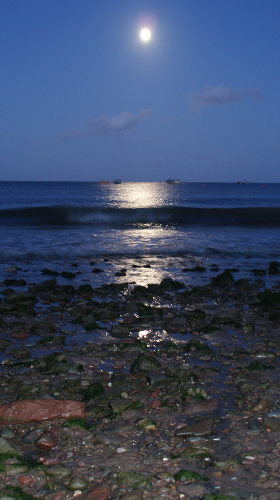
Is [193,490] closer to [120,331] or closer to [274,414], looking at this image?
[274,414]

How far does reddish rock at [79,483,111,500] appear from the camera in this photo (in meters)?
3.38

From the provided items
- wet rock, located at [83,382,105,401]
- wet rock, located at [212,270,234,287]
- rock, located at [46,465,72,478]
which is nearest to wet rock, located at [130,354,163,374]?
wet rock, located at [83,382,105,401]

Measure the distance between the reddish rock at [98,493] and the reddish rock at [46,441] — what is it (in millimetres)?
850

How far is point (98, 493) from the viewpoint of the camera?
3.43 metres

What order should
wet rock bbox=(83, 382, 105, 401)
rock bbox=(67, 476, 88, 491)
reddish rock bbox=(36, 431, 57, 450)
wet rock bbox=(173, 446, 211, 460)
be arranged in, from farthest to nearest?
wet rock bbox=(83, 382, 105, 401) → reddish rock bbox=(36, 431, 57, 450) → wet rock bbox=(173, 446, 211, 460) → rock bbox=(67, 476, 88, 491)

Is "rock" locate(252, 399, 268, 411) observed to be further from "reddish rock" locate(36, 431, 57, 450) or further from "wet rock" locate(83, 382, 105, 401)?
"reddish rock" locate(36, 431, 57, 450)

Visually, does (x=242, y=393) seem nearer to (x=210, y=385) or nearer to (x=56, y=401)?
(x=210, y=385)

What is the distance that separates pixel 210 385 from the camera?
228 inches

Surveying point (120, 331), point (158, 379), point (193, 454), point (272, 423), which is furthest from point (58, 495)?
point (120, 331)

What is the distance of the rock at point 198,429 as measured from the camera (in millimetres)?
4395

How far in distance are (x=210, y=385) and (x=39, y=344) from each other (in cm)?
324

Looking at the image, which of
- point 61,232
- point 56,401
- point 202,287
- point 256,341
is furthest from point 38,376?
point 61,232

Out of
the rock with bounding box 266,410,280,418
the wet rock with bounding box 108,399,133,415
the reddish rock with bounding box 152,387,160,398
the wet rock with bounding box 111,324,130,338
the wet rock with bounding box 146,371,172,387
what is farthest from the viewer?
the wet rock with bounding box 111,324,130,338

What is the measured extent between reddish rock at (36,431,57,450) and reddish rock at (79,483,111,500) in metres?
0.85
